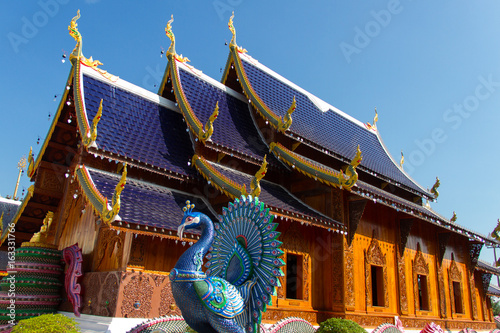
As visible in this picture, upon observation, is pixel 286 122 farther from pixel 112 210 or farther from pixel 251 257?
pixel 251 257

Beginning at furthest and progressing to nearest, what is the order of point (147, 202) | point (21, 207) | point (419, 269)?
point (419, 269) → point (21, 207) → point (147, 202)

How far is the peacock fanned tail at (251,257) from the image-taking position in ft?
14.8

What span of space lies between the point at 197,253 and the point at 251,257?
63 centimetres

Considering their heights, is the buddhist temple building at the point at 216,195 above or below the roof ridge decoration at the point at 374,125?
below

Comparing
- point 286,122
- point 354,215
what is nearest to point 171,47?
point 286,122

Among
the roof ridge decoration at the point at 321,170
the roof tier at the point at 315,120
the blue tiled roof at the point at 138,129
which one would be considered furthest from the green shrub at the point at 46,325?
the roof tier at the point at 315,120

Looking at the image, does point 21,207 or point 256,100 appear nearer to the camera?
point 21,207

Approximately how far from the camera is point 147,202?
25.4 feet

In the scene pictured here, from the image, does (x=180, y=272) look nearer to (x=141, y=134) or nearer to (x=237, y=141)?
(x=141, y=134)

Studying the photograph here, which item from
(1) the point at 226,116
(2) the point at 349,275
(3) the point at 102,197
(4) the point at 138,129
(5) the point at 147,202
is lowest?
(2) the point at 349,275

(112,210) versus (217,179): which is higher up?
(217,179)

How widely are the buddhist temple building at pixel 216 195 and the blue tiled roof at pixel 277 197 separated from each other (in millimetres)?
53

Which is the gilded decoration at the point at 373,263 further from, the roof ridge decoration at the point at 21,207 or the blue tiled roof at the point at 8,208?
the blue tiled roof at the point at 8,208

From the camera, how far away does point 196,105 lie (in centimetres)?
1081
